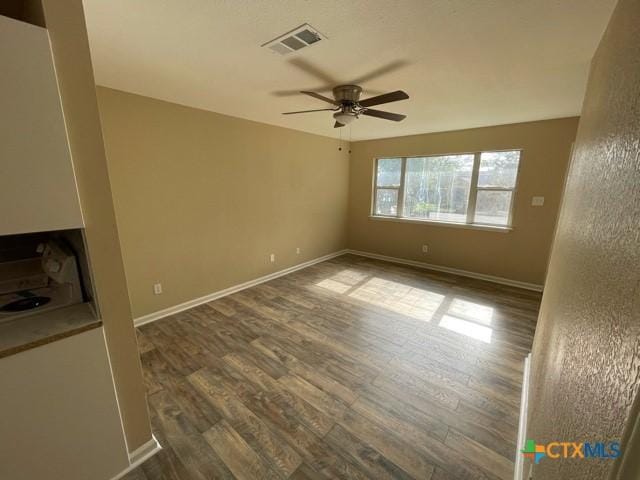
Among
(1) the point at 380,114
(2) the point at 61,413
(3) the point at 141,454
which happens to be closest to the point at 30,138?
(2) the point at 61,413

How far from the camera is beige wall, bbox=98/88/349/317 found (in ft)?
8.64

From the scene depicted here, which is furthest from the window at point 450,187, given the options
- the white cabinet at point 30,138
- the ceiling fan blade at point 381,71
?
the white cabinet at point 30,138

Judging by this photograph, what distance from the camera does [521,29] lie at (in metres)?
1.49

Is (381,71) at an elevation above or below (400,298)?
above

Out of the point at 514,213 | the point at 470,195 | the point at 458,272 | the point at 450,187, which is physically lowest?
the point at 458,272

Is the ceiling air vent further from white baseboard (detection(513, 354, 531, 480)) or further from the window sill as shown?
the window sill

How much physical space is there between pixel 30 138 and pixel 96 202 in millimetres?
312

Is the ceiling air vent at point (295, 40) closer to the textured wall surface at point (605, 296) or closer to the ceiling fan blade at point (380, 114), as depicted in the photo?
the ceiling fan blade at point (380, 114)

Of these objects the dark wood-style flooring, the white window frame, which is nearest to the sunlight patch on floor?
the dark wood-style flooring

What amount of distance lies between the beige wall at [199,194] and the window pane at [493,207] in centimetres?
283

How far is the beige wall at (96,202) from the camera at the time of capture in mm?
1064

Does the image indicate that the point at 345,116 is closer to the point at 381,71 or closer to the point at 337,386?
the point at 381,71

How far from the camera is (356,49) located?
1.73m

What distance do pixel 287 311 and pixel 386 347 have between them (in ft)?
4.14
